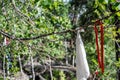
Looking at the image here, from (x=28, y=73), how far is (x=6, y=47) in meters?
10.5

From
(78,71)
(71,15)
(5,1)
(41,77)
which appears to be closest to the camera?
(78,71)

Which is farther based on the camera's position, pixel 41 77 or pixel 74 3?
pixel 74 3

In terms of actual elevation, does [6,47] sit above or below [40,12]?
below

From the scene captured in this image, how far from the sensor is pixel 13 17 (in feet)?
13.6

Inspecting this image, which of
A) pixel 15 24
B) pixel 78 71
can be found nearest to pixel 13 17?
pixel 15 24

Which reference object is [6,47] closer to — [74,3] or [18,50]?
[18,50]

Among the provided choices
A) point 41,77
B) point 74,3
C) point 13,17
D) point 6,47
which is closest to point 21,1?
point 13,17

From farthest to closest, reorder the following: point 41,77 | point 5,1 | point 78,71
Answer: point 41,77 < point 5,1 < point 78,71

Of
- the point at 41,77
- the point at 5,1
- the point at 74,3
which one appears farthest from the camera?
the point at 74,3

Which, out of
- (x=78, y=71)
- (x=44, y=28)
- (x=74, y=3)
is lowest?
(x=78, y=71)

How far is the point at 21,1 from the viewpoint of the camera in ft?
14.0

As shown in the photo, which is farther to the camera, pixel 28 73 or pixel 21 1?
pixel 28 73

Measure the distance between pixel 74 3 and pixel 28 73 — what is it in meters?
4.45

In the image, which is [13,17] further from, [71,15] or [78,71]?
[71,15]
